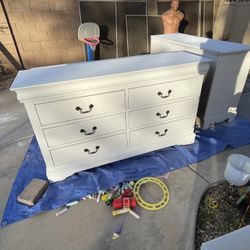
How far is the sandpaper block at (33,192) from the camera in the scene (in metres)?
1.53

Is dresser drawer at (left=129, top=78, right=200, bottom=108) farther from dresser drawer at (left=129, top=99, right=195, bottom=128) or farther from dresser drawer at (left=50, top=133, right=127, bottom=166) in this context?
dresser drawer at (left=50, top=133, right=127, bottom=166)

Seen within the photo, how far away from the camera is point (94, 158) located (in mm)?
1775

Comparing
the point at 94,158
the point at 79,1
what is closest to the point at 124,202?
the point at 94,158

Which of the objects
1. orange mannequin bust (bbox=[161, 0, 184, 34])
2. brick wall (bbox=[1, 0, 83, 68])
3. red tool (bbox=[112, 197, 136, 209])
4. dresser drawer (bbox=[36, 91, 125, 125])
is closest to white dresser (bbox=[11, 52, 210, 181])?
dresser drawer (bbox=[36, 91, 125, 125])

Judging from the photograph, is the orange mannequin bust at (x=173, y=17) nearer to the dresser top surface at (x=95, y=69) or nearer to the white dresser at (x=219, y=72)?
the white dresser at (x=219, y=72)

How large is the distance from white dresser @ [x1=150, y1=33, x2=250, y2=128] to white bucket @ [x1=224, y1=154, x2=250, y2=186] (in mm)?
713

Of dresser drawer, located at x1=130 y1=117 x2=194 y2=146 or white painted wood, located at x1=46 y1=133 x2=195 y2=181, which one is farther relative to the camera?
dresser drawer, located at x1=130 y1=117 x2=194 y2=146

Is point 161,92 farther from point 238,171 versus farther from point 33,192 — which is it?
point 33,192

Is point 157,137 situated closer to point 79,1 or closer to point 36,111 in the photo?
point 36,111

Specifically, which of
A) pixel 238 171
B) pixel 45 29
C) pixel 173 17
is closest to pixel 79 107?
pixel 238 171

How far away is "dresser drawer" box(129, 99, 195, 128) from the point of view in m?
1.74

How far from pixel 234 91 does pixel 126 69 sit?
1.38m

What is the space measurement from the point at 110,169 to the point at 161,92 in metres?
0.80

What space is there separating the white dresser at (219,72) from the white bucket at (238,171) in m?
0.71
